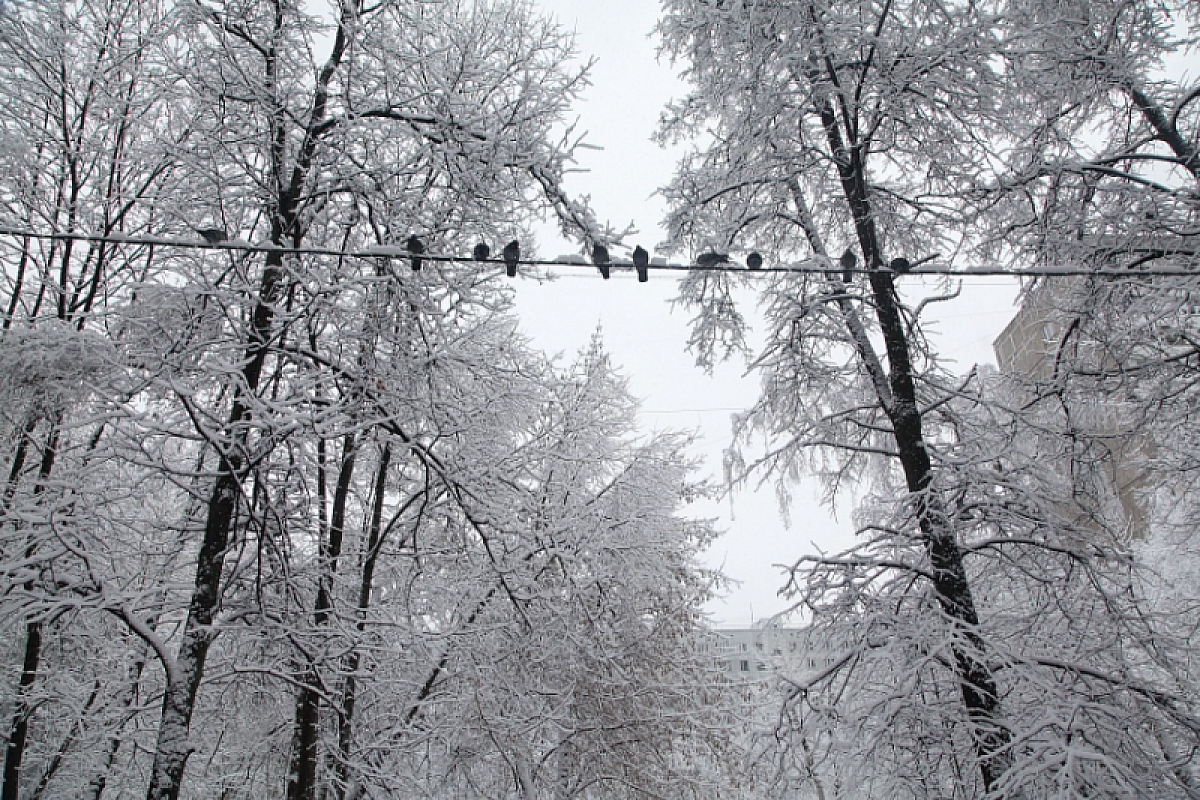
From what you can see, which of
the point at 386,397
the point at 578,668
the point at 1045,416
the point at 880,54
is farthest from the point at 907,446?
the point at 578,668

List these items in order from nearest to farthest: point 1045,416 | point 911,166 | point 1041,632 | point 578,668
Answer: point 1041,632
point 911,166
point 1045,416
point 578,668

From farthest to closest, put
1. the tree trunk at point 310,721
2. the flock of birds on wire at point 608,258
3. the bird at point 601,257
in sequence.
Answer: the tree trunk at point 310,721 → the bird at point 601,257 → the flock of birds on wire at point 608,258

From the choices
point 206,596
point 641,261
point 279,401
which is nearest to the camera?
point 641,261

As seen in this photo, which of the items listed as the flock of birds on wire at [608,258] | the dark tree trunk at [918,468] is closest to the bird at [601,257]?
the flock of birds on wire at [608,258]

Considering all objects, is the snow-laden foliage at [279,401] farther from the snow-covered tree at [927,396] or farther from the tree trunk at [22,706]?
the snow-covered tree at [927,396]

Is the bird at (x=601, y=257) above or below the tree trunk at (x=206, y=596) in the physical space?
above

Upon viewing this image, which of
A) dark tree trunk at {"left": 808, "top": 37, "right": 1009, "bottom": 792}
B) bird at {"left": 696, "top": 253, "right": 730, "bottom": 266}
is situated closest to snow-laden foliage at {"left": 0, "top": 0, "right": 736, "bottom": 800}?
bird at {"left": 696, "top": 253, "right": 730, "bottom": 266}

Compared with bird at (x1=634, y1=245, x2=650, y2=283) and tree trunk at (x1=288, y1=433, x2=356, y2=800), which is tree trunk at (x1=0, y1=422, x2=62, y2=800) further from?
bird at (x1=634, y1=245, x2=650, y2=283)

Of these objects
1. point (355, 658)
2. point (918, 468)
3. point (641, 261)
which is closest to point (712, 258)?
point (641, 261)

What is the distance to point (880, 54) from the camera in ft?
15.7

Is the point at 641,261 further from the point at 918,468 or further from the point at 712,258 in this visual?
the point at 918,468

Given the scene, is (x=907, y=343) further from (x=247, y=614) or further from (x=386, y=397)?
(x=247, y=614)

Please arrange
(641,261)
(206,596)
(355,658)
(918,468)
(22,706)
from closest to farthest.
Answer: (641,261) → (206,596) → (918,468) → (355,658) → (22,706)

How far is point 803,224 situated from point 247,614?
523cm
